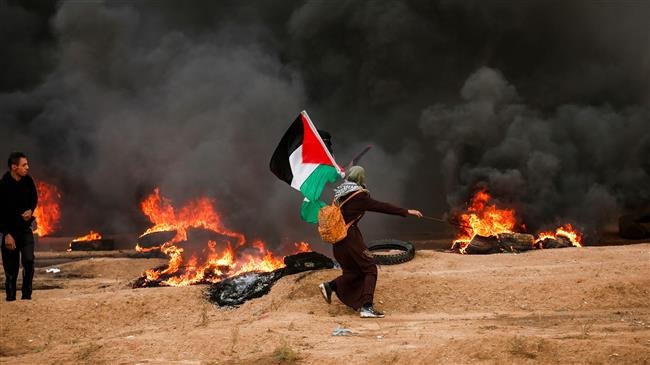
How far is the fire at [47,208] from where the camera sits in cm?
2917

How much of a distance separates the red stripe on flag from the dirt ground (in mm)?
1890

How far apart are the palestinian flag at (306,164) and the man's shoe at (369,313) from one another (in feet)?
5.63

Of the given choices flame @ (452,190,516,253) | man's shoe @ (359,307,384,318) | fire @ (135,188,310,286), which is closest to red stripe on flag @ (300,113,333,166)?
man's shoe @ (359,307,384,318)

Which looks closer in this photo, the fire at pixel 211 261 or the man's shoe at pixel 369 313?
the man's shoe at pixel 369 313

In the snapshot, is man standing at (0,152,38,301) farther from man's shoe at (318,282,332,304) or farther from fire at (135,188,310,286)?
man's shoe at (318,282,332,304)

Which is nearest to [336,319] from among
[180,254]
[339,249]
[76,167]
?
[339,249]

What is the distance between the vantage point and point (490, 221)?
59.8 ft

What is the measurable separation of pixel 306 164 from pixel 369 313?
255 cm

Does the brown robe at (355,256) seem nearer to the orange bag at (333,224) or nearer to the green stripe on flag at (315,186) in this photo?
the orange bag at (333,224)

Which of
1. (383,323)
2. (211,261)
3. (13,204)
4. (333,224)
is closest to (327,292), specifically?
(333,224)

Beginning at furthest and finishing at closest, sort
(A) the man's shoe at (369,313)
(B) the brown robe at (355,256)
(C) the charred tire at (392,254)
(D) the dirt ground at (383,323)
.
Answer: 1. (C) the charred tire at (392,254)
2. (B) the brown robe at (355,256)
3. (A) the man's shoe at (369,313)
4. (D) the dirt ground at (383,323)

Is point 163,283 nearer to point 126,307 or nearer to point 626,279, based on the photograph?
point 126,307

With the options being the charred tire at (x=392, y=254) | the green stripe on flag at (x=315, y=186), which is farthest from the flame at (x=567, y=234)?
the green stripe on flag at (x=315, y=186)

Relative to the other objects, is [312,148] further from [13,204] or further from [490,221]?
[490,221]
